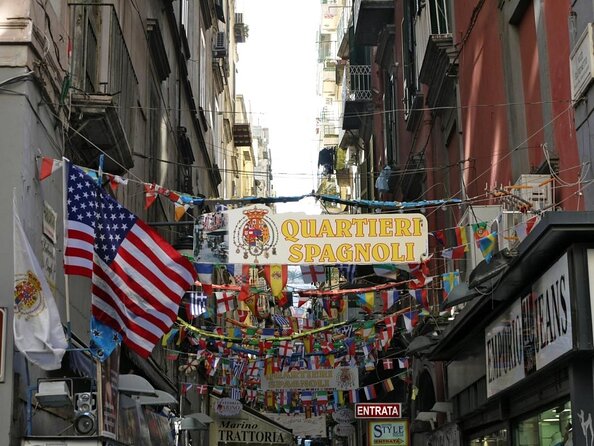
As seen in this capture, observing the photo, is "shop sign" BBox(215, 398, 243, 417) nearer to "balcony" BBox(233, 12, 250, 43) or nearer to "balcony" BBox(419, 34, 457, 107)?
"balcony" BBox(419, 34, 457, 107)

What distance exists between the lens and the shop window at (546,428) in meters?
10.1

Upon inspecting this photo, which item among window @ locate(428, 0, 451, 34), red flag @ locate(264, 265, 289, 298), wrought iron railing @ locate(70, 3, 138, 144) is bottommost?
red flag @ locate(264, 265, 289, 298)

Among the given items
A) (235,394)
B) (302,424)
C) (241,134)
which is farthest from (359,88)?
(241,134)

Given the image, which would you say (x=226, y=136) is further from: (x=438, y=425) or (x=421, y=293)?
(x=421, y=293)

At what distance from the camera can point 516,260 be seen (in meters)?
9.95

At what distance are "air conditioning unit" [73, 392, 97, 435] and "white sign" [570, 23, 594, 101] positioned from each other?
5.52 meters

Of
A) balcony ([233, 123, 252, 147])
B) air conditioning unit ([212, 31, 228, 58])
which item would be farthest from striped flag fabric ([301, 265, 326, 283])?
balcony ([233, 123, 252, 147])

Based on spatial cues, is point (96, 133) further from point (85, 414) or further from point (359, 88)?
point (359, 88)

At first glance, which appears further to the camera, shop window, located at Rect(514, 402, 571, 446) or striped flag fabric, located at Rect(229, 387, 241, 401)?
striped flag fabric, located at Rect(229, 387, 241, 401)

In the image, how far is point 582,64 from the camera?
962 cm

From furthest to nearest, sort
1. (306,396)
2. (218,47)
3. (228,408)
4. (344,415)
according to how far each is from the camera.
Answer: (218,47)
(344,415)
(306,396)
(228,408)

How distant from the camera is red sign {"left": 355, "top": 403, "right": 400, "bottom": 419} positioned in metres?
23.8

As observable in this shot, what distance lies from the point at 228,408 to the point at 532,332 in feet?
63.6

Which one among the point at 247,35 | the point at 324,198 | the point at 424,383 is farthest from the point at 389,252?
the point at 247,35
